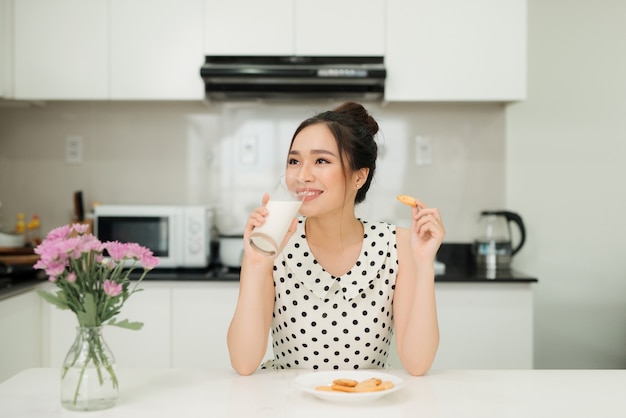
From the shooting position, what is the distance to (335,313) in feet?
5.79

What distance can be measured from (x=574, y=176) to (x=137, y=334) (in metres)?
2.20

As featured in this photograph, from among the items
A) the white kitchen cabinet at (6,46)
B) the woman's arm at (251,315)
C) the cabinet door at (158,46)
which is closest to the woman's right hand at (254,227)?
the woman's arm at (251,315)

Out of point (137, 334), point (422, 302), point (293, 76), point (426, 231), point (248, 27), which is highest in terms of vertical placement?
point (248, 27)

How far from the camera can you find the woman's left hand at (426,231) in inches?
62.6

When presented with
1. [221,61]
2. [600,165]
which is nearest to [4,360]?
[221,61]

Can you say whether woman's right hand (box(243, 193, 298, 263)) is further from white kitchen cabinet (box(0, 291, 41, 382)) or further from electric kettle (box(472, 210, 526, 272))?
electric kettle (box(472, 210, 526, 272))

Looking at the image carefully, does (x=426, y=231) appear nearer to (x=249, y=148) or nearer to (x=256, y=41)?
(x=256, y=41)

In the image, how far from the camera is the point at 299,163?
1.74 metres

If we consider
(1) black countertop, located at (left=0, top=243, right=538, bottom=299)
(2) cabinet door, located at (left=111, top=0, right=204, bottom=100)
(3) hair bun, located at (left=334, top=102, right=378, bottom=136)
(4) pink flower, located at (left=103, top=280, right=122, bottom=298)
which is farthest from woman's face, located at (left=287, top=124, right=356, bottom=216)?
(2) cabinet door, located at (left=111, top=0, right=204, bottom=100)

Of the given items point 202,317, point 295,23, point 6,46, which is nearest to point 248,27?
point 295,23

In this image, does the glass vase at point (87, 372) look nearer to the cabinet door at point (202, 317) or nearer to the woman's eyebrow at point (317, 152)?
the woman's eyebrow at point (317, 152)

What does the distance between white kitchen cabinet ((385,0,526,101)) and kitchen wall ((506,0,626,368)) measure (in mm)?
339

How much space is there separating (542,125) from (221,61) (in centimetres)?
159

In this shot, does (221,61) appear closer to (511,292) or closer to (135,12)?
(135,12)
